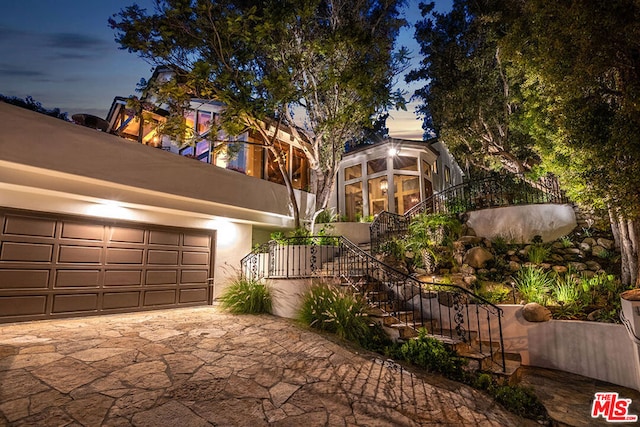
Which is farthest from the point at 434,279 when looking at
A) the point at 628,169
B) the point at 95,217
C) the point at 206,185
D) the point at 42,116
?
the point at 42,116

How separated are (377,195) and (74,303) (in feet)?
40.0

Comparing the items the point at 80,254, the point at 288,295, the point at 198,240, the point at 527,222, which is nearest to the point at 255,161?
the point at 198,240

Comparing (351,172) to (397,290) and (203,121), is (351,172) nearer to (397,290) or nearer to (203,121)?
(203,121)

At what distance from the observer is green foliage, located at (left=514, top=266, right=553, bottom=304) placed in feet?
22.5

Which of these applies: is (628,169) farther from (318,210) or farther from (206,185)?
(206,185)

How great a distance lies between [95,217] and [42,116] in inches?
105

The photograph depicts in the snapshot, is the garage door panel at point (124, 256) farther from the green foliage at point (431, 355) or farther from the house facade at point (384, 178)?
the house facade at point (384, 178)

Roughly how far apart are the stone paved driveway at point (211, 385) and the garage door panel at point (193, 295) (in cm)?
347

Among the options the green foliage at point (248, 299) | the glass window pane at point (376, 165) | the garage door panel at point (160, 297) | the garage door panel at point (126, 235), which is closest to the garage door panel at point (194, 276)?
the garage door panel at point (160, 297)

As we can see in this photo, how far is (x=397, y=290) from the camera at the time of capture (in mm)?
7328

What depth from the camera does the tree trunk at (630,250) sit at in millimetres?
Result: 5945

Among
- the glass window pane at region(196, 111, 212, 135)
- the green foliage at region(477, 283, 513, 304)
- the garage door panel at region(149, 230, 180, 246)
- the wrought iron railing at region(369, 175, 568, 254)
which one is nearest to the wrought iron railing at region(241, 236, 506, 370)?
the green foliage at region(477, 283, 513, 304)

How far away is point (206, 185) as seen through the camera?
9.07 meters

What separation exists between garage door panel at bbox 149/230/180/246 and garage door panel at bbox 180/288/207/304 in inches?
60.6
